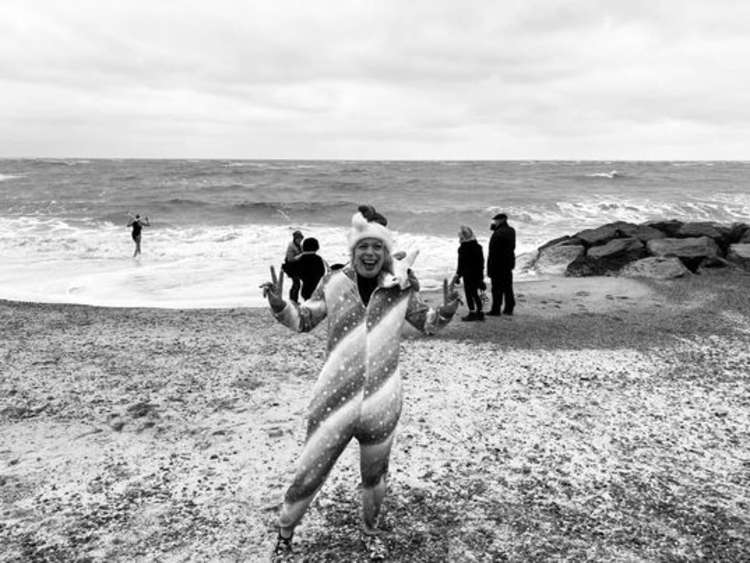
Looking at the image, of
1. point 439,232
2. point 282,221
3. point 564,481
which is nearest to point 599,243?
point 439,232

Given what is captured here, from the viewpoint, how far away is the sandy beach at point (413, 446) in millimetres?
4281

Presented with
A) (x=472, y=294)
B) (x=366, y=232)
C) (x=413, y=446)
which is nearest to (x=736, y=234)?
(x=472, y=294)

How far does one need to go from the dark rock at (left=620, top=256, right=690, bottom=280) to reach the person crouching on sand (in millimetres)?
12717

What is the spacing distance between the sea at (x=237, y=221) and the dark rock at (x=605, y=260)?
122cm

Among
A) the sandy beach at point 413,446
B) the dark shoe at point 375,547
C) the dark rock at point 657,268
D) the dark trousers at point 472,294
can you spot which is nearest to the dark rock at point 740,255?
the dark rock at point 657,268

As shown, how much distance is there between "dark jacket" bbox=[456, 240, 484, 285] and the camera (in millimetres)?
10062

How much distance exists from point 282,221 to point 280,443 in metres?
26.4

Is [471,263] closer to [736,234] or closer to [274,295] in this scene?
[274,295]

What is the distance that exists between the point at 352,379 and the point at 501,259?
302 inches

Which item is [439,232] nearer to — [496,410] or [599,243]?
[599,243]

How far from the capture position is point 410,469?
523 cm

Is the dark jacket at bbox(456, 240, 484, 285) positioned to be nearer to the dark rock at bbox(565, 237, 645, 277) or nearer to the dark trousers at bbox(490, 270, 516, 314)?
the dark trousers at bbox(490, 270, 516, 314)

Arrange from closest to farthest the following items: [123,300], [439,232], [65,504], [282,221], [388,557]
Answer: [388,557], [65,504], [123,300], [439,232], [282,221]

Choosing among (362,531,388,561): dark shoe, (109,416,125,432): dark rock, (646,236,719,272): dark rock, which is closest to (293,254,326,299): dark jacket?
(109,416,125,432): dark rock
